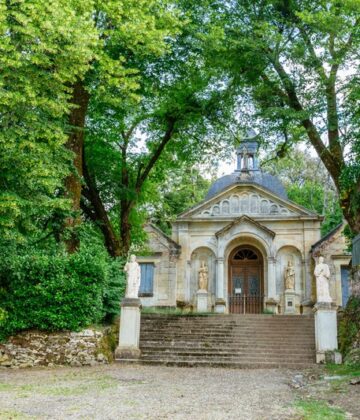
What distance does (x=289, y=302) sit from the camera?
23.5 m

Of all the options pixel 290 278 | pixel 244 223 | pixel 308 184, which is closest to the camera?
pixel 290 278

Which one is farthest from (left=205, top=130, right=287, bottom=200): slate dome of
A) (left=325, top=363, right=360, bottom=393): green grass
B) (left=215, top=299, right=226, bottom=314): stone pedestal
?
(left=325, top=363, right=360, bottom=393): green grass

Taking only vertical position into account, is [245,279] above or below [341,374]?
above

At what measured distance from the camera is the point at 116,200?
20.2m

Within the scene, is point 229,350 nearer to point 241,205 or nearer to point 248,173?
point 241,205

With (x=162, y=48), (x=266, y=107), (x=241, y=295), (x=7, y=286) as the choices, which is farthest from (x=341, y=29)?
(x=241, y=295)

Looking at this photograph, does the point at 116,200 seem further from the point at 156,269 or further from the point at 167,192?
the point at 167,192

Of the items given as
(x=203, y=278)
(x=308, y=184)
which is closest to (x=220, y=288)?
(x=203, y=278)

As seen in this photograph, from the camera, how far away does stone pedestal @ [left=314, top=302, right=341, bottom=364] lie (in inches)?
526

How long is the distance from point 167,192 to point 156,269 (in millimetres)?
13479

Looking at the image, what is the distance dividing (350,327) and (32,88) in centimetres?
1071

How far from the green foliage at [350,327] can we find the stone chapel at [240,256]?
8.74 metres

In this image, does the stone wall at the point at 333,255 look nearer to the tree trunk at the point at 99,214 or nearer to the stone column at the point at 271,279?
the stone column at the point at 271,279

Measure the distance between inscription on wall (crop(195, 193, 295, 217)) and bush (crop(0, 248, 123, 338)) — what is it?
507 inches
